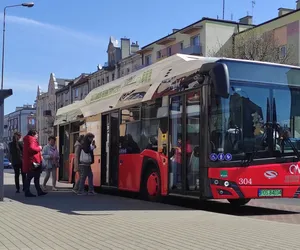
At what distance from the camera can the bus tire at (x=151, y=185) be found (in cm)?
1172

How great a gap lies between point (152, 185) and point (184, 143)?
1.86 m

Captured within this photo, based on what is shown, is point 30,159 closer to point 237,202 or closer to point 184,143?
point 184,143

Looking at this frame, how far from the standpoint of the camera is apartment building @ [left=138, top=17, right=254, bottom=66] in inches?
1907

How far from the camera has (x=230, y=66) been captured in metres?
10.1

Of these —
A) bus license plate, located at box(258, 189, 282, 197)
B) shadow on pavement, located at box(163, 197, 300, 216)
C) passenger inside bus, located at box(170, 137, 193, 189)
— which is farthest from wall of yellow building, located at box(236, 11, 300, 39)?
bus license plate, located at box(258, 189, 282, 197)

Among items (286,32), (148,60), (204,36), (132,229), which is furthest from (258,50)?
(132,229)

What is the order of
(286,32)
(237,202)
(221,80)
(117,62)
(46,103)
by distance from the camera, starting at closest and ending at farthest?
(221,80) < (237,202) < (286,32) < (117,62) < (46,103)

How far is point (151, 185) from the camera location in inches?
473

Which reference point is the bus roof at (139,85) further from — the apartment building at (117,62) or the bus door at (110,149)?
the apartment building at (117,62)

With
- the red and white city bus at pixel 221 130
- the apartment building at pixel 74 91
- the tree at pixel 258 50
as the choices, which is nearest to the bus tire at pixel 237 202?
the red and white city bus at pixel 221 130

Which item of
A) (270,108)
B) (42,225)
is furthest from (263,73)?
(42,225)

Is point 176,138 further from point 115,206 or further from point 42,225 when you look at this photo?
point 42,225

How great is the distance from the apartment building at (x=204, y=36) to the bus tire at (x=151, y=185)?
35139 millimetres

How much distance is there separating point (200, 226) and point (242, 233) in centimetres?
88
